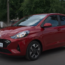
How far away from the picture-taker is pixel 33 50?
177 inches

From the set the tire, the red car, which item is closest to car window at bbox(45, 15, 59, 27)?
the red car

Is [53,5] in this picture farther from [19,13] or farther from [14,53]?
[14,53]

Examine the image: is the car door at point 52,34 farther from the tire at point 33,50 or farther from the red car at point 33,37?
the tire at point 33,50

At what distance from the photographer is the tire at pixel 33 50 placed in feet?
14.3

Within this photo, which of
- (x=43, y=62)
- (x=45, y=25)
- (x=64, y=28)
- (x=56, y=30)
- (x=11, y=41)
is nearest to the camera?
(x=11, y=41)

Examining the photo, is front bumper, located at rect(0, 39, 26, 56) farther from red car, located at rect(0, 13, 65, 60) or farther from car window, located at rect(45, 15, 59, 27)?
car window, located at rect(45, 15, 59, 27)

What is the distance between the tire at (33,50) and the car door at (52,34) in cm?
37

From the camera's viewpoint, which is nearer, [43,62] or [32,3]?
[43,62]

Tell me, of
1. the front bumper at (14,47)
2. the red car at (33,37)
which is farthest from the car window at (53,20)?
the front bumper at (14,47)

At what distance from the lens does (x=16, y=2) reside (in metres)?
29.0

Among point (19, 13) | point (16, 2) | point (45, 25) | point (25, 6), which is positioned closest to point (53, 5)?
point (25, 6)

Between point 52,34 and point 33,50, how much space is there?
3.31ft

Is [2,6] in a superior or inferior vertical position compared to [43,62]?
superior

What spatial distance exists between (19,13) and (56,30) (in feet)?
88.8
